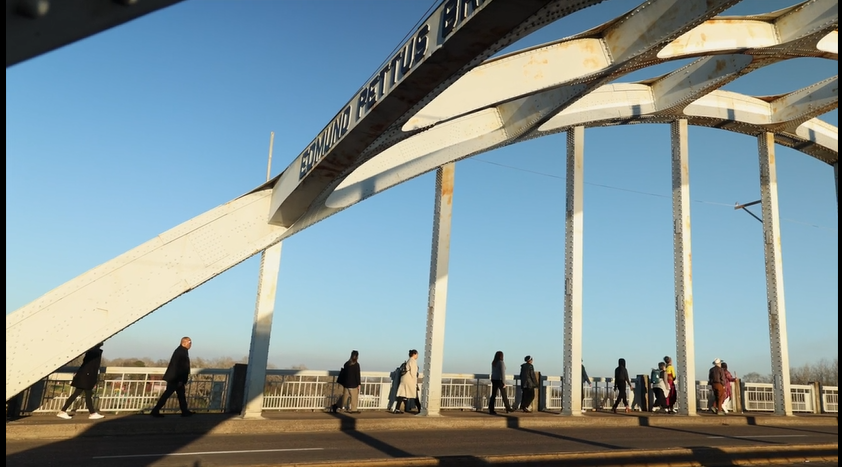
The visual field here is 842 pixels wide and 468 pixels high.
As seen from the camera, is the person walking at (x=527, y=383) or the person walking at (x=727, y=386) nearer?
the person walking at (x=527, y=383)

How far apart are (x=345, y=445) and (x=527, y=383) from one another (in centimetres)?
733

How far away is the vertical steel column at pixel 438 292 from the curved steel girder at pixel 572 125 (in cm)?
120

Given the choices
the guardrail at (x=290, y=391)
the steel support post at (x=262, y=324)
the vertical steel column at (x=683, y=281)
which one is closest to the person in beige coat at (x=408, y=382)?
the guardrail at (x=290, y=391)

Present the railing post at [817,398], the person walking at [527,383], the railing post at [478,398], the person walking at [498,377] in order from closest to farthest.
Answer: the person walking at [498,377] → the person walking at [527,383] → the railing post at [478,398] → the railing post at [817,398]

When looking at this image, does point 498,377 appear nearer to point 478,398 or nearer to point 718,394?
point 478,398

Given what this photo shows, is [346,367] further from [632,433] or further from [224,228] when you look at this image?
[632,433]

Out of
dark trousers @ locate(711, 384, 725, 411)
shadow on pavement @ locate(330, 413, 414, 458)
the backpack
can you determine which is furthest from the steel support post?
dark trousers @ locate(711, 384, 725, 411)

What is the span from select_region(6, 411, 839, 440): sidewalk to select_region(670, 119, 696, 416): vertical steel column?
3.91ft

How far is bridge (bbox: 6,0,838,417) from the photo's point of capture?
801 centimetres

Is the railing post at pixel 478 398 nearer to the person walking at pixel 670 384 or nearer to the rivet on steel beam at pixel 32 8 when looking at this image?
the person walking at pixel 670 384

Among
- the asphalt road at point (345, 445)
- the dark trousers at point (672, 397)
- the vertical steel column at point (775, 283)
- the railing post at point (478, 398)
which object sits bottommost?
the asphalt road at point (345, 445)

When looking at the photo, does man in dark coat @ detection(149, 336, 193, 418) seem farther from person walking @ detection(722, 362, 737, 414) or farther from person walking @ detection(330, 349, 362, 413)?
person walking @ detection(722, 362, 737, 414)

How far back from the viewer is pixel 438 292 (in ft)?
46.9

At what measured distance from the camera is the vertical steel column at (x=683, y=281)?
16.8 m
